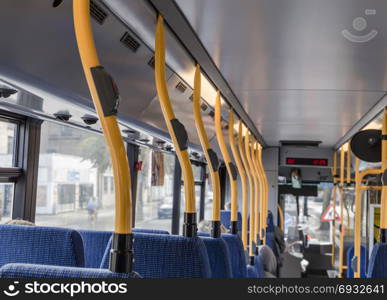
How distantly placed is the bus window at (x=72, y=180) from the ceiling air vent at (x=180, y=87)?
0.74 meters

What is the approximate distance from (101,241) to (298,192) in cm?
750

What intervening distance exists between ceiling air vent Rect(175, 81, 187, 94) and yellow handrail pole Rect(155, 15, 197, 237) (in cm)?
102

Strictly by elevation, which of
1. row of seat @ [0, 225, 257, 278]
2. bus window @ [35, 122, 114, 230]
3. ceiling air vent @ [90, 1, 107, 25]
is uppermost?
ceiling air vent @ [90, 1, 107, 25]

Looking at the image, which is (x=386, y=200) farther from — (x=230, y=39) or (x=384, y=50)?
(x=230, y=39)

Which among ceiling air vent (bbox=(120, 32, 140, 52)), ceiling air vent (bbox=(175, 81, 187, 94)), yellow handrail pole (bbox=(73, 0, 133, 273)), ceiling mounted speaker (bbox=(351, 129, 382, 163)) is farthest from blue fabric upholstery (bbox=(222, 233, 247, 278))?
ceiling mounted speaker (bbox=(351, 129, 382, 163))

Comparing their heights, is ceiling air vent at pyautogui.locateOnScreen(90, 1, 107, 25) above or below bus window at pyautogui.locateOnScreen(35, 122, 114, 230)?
above

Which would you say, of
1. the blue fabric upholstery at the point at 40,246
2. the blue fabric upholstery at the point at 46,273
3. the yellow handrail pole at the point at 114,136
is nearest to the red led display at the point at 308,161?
the blue fabric upholstery at the point at 40,246

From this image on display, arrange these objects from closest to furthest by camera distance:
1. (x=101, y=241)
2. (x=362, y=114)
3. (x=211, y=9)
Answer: (x=211, y=9)
(x=101, y=241)
(x=362, y=114)

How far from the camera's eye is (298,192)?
358 inches

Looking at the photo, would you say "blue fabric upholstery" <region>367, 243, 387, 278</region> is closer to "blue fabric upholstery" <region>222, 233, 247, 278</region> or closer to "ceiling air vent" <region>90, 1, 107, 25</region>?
"blue fabric upholstery" <region>222, 233, 247, 278</region>

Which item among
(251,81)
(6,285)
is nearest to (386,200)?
(251,81)

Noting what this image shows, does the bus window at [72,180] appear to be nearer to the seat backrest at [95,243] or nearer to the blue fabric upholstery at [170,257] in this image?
the seat backrest at [95,243]

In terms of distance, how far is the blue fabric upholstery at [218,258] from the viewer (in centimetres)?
205

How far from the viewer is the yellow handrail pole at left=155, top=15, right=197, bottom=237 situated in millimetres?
1771
